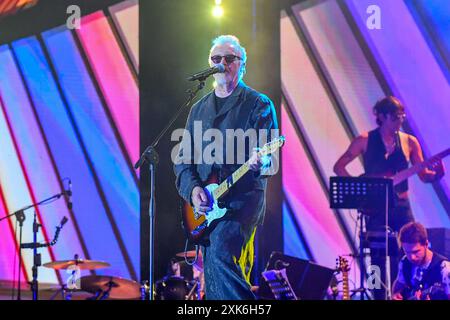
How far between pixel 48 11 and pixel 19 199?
166 centimetres

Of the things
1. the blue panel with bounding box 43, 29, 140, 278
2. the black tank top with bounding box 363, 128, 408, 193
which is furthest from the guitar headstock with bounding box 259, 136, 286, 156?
the blue panel with bounding box 43, 29, 140, 278

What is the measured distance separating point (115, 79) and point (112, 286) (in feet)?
5.82

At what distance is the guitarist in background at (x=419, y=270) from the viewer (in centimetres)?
570

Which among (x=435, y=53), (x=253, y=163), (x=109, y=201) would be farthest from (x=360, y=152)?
(x=109, y=201)

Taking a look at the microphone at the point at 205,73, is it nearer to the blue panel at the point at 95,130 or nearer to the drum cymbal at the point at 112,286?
the blue panel at the point at 95,130

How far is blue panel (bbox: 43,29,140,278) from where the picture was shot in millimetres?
6539

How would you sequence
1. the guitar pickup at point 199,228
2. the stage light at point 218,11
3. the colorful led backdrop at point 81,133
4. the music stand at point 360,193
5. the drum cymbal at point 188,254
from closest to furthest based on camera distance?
the guitar pickup at point 199,228, the music stand at point 360,193, the drum cymbal at point 188,254, the stage light at point 218,11, the colorful led backdrop at point 81,133

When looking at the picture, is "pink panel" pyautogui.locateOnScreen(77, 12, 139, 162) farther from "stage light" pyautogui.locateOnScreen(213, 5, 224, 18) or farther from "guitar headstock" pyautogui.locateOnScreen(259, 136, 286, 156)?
"guitar headstock" pyautogui.locateOnScreen(259, 136, 286, 156)

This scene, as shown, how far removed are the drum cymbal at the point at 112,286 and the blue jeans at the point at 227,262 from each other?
1033 millimetres

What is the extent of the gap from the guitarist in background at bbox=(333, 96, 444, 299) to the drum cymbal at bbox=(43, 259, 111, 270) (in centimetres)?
210

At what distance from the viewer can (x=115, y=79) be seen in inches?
258

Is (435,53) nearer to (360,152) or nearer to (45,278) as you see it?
(360,152)

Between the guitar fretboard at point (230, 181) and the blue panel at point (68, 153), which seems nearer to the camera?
the guitar fretboard at point (230, 181)

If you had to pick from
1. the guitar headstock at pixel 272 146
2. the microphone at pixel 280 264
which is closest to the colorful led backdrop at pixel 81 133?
the microphone at pixel 280 264
